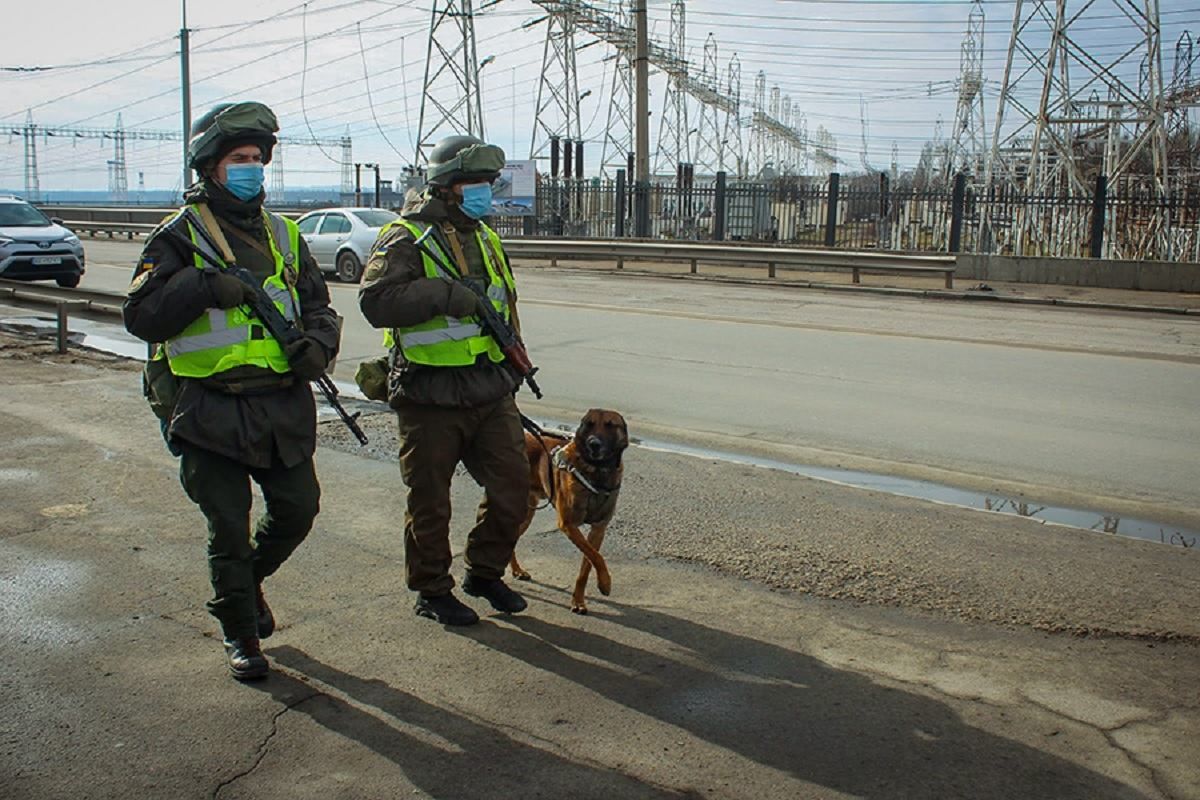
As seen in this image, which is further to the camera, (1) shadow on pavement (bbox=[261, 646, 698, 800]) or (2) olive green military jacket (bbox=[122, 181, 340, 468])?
(2) olive green military jacket (bbox=[122, 181, 340, 468])

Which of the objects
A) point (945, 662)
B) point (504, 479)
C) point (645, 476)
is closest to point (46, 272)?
point (645, 476)

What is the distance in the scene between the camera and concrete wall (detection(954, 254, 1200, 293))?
21953 mm

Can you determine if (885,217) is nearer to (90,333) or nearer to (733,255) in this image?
(733,255)

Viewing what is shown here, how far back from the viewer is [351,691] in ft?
12.9

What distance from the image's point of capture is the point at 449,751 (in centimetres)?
352

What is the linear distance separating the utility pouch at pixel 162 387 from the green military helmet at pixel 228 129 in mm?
714

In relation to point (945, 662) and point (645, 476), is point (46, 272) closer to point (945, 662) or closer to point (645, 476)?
point (645, 476)

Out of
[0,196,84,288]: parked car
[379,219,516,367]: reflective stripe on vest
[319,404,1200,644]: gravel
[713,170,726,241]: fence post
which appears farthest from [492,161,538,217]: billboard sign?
[379,219,516,367]: reflective stripe on vest

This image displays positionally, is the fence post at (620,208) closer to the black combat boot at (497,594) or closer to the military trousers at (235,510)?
the black combat boot at (497,594)

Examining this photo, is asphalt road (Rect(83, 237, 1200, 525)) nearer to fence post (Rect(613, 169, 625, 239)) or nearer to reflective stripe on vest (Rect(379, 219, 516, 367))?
reflective stripe on vest (Rect(379, 219, 516, 367))

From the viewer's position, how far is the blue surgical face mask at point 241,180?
155 inches

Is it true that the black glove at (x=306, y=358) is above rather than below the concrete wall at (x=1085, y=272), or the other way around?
below

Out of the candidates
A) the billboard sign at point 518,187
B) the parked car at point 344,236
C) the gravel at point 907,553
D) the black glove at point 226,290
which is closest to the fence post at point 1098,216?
the parked car at point 344,236

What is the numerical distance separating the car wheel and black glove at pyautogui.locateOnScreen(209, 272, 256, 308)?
18.8 meters
